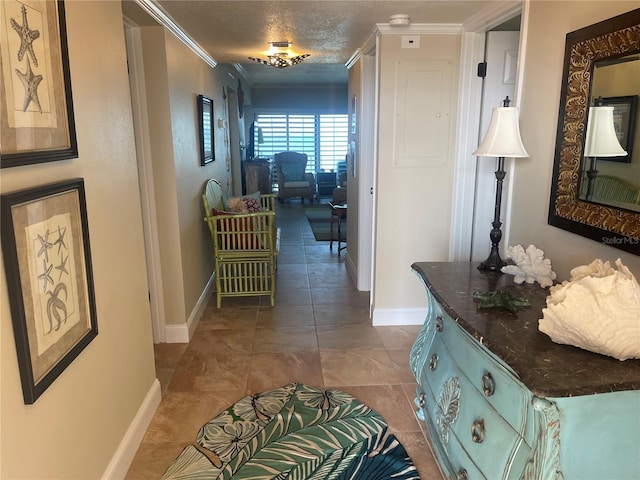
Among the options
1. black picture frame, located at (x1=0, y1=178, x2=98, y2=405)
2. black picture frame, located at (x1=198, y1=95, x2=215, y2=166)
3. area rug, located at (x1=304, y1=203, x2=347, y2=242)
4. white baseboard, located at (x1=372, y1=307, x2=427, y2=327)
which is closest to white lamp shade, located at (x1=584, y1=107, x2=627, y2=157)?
black picture frame, located at (x1=0, y1=178, x2=98, y2=405)

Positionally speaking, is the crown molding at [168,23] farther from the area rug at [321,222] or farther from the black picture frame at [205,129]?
the area rug at [321,222]

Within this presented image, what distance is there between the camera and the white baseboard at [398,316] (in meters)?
3.63

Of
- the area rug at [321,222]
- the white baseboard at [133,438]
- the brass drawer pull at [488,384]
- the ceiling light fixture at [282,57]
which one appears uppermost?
the ceiling light fixture at [282,57]

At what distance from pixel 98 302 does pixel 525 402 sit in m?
1.55

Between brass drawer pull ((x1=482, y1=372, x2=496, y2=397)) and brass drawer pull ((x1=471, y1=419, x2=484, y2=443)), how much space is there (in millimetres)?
114

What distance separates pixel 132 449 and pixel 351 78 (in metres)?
3.83

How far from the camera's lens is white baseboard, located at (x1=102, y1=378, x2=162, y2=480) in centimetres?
195

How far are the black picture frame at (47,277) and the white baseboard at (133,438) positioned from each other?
62cm

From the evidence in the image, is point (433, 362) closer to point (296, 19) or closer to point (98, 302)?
point (98, 302)

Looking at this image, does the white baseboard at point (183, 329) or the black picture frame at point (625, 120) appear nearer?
the black picture frame at point (625, 120)

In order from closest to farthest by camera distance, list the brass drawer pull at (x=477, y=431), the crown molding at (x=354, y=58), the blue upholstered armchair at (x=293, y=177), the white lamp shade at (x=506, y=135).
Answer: the brass drawer pull at (x=477, y=431) < the white lamp shade at (x=506, y=135) < the crown molding at (x=354, y=58) < the blue upholstered armchair at (x=293, y=177)

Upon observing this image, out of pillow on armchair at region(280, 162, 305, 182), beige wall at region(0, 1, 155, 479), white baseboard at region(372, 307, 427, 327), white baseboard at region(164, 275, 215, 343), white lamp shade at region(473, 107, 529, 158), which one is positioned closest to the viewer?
beige wall at region(0, 1, 155, 479)

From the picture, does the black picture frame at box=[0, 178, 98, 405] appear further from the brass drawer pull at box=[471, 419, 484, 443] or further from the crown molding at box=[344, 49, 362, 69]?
the crown molding at box=[344, 49, 362, 69]

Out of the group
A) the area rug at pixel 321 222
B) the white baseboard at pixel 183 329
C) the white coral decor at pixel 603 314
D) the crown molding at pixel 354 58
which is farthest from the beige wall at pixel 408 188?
the area rug at pixel 321 222
